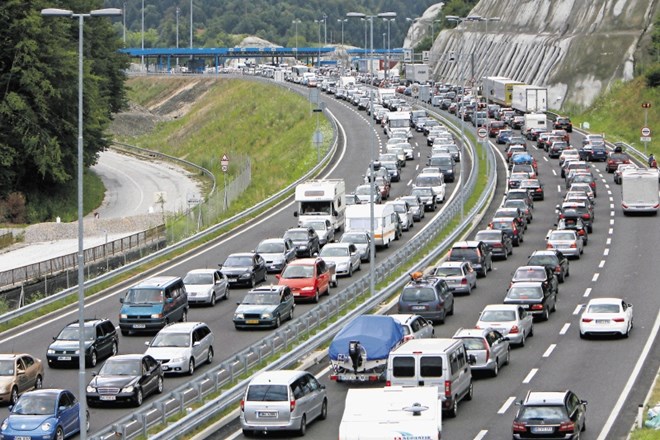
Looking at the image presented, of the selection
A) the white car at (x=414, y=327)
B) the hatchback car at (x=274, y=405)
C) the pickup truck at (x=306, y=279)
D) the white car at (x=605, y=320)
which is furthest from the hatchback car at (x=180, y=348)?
the white car at (x=605, y=320)

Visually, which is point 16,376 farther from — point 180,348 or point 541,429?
point 541,429

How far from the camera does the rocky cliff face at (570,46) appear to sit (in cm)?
13912

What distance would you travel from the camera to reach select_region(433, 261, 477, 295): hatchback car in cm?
5291

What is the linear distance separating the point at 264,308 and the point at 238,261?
9.27m

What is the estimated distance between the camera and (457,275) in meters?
53.1

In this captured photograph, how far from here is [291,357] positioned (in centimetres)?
4056

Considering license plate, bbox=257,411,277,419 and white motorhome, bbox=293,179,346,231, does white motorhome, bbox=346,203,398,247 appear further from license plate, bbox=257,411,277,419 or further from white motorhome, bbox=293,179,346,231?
license plate, bbox=257,411,277,419

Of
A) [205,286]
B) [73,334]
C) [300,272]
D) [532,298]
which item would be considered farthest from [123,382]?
[532,298]

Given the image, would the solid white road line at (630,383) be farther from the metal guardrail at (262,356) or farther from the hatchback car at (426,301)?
the metal guardrail at (262,356)

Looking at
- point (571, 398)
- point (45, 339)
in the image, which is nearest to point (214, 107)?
point (45, 339)

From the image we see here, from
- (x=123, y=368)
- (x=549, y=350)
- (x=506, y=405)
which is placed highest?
(x=123, y=368)

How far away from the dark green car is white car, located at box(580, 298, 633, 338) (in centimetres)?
1009

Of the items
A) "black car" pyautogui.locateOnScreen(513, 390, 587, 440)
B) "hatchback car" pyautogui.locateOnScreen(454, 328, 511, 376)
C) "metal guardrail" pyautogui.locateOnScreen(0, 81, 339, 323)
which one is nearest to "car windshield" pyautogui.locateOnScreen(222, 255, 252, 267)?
"metal guardrail" pyautogui.locateOnScreen(0, 81, 339, 323)

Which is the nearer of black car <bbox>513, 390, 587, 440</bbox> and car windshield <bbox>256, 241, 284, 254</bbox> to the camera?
black car <bbox>513, 390, 587, 440</bbox>
